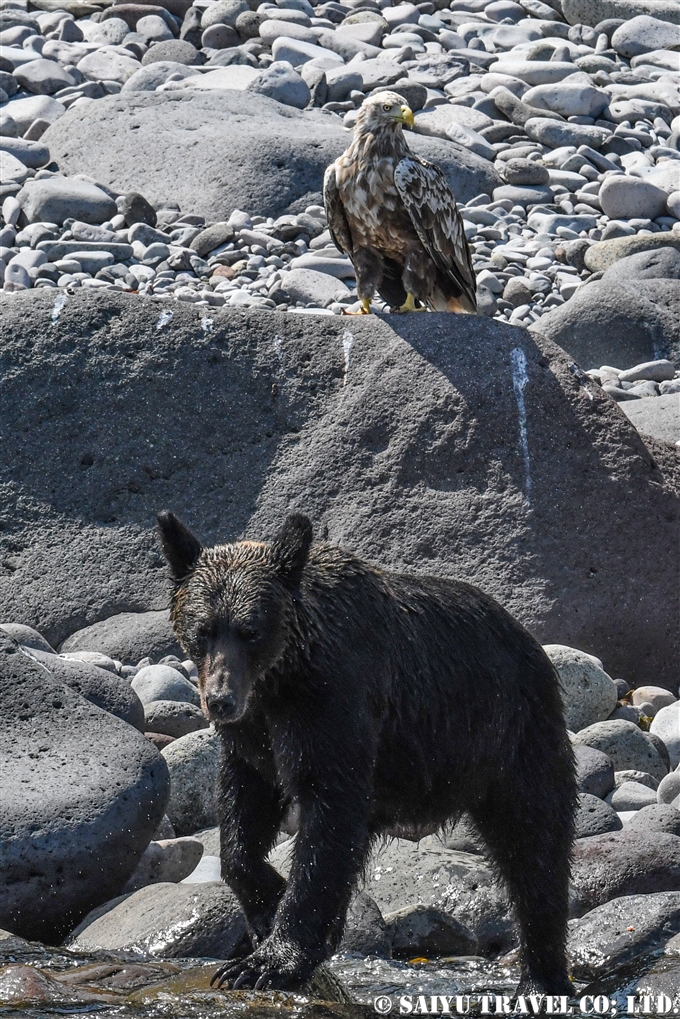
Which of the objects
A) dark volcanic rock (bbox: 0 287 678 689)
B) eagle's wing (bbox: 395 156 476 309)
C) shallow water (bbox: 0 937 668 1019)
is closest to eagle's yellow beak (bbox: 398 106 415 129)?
eagle's wing (bbox: 395 156 476 309)

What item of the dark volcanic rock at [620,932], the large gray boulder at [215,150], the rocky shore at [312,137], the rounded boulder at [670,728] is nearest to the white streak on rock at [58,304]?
the rocky shore at [312,137]

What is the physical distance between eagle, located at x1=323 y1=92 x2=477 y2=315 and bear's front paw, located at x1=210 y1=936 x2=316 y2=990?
7883mm

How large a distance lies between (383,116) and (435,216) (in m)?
1.13

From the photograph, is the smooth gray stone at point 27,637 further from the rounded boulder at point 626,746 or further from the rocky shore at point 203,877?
the rounded boulder at point 626,746

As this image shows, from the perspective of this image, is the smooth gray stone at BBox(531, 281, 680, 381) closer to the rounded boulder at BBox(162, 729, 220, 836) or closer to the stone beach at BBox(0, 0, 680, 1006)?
the stone beach at BBox(0, 0, 680, 1006)

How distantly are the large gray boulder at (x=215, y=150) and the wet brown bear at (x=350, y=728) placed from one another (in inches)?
574

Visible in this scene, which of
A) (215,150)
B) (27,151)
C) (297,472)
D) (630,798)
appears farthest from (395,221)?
(27,151)

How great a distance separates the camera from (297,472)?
1109 centimetres

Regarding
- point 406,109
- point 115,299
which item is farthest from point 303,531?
point 406,109

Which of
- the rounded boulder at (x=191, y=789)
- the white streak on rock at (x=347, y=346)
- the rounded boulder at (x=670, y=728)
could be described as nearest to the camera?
the rounded boulder at (x=191, y=789)

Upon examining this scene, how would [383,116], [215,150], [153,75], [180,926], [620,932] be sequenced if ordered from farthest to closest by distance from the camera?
[153,75] → [215,150] → [383,116] → [620,932] → [180,926]

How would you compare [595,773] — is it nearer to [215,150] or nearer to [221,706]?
[221,706]

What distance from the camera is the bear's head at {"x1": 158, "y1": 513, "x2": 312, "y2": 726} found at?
→ 517 centimetres

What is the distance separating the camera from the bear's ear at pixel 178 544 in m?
5.53
